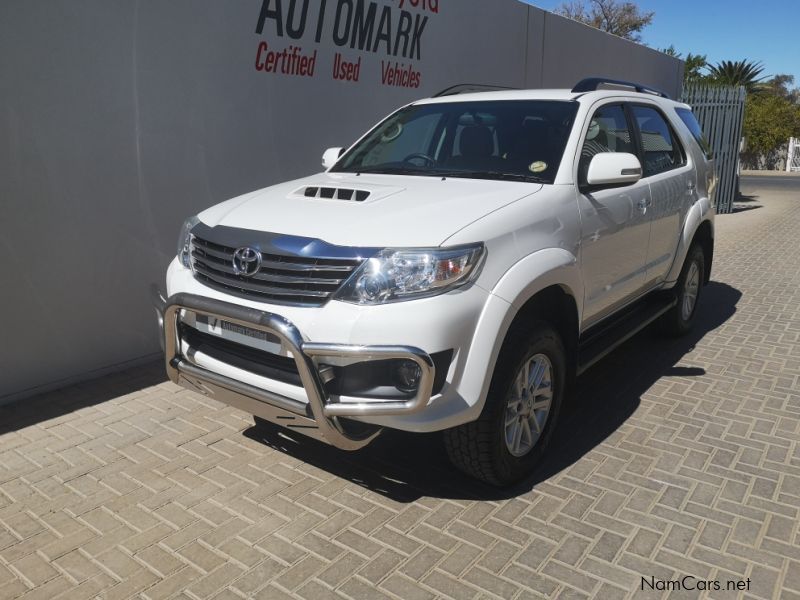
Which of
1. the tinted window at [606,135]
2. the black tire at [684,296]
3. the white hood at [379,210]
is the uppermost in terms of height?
the tinted window at [606,135]

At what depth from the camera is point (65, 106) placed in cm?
451

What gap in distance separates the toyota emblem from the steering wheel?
1435 millimetres

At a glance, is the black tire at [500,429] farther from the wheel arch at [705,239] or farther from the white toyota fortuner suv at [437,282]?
the wheel arch at [705,239]

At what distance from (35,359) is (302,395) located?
2.65 m

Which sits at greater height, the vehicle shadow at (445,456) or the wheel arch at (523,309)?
the wheel arch at (523,309)

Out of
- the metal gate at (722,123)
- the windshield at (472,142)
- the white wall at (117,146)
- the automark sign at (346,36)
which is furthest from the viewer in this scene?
the metal gate at (722,123)

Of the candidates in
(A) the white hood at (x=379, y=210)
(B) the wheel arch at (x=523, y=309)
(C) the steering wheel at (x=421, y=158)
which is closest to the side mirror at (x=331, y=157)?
(C) the steering wheel at (x=421, y=158)

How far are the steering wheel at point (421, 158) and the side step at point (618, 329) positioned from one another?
53.3 inches

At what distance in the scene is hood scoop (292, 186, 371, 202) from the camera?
3.46 meters

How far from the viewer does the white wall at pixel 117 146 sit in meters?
4.38

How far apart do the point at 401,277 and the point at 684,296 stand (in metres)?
3.69

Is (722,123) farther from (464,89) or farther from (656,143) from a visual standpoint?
(656,143)

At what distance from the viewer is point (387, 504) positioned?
3293mm

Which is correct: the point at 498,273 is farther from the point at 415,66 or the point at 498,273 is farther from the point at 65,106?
the point at 415,66
